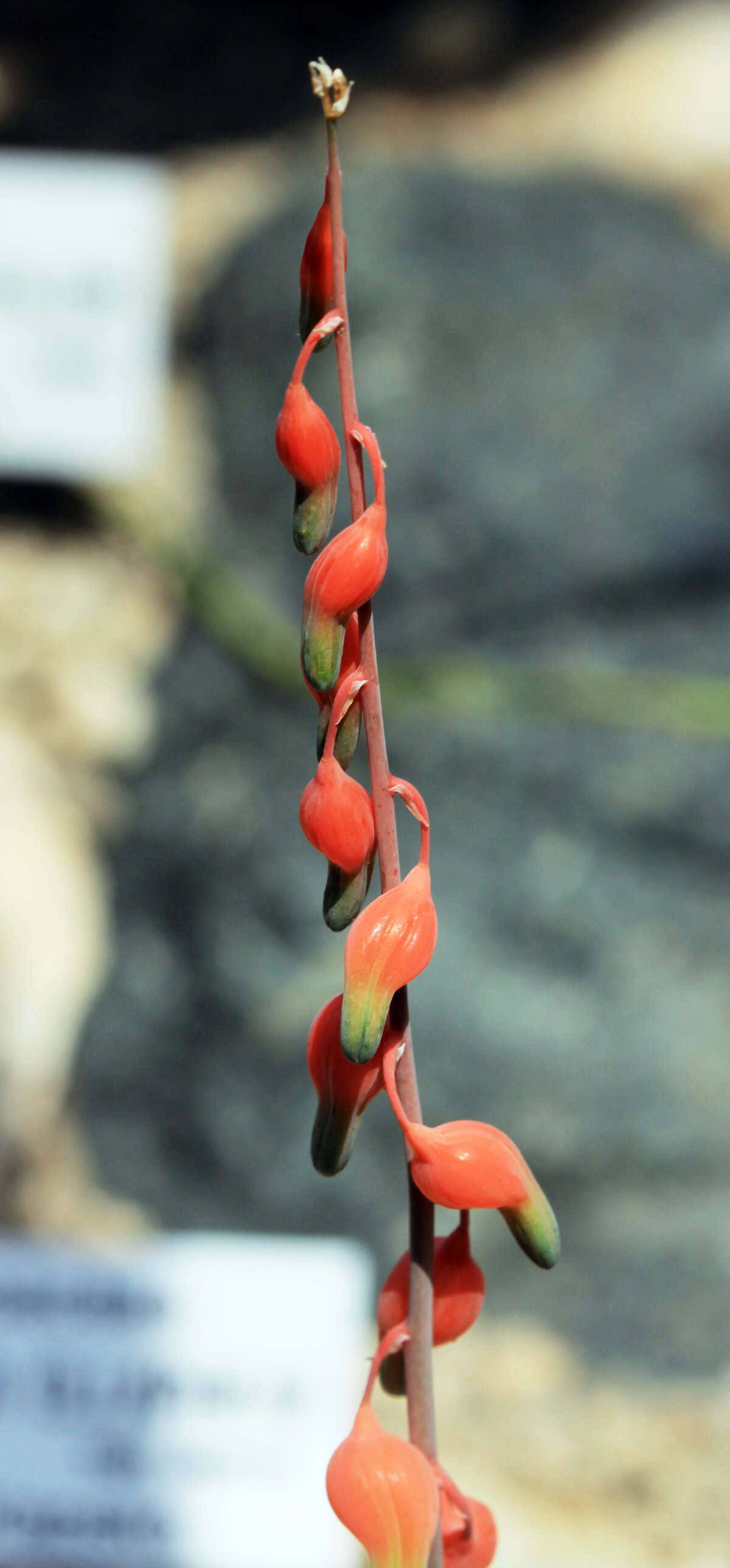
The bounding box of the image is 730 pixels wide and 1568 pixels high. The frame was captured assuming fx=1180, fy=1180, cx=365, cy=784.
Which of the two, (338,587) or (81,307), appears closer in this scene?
(338,587)

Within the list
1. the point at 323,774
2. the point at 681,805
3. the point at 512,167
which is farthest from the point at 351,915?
the point at 512,167

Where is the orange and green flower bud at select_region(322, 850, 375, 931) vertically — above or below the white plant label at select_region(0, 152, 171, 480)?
below

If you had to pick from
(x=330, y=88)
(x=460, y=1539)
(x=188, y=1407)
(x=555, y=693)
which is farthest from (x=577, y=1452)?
(x=330, y=88)

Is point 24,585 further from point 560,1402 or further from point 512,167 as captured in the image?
point 560,1402

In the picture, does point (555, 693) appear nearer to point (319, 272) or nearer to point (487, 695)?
point (487, 695)

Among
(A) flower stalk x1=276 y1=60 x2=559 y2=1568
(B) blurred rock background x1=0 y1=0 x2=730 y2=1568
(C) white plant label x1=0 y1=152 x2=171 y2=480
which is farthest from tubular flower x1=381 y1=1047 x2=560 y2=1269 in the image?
(C) white plant label x1=0 y1=152 x2=171 y2=480

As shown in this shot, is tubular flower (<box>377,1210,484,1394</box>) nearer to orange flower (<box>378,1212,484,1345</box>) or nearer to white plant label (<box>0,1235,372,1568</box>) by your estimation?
orange flower (<box>378,1212,484,1345</box>)
